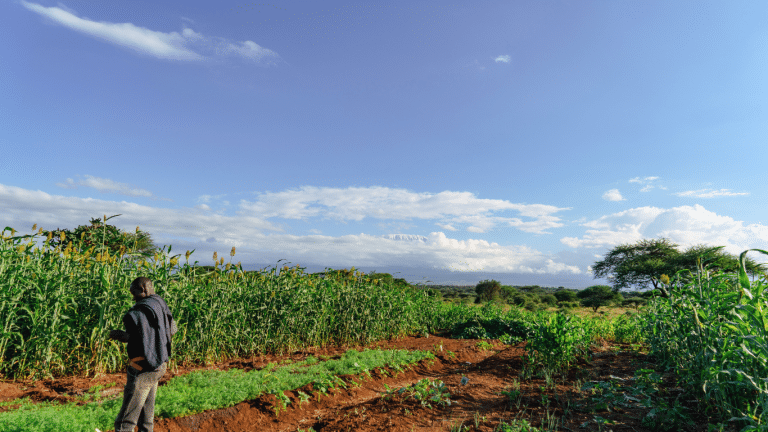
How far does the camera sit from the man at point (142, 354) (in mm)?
3730

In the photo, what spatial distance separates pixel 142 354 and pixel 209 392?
4.58 feet

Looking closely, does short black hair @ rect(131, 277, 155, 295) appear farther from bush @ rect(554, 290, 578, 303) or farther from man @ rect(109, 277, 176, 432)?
bush @ rect(554, 290, 578, 303)

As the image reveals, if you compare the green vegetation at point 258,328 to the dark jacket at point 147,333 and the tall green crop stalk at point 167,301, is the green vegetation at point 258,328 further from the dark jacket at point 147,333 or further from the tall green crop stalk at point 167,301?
the dark jacket at point 147,333

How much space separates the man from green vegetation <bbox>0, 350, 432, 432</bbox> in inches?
18.8

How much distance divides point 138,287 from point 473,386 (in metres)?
4.66

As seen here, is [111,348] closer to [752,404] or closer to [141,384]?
[141,384]

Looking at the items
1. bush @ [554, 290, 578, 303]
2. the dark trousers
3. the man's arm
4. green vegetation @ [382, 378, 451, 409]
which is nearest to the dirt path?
green vegetation @ [382, 378, 451, 409]

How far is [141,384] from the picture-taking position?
3795mm

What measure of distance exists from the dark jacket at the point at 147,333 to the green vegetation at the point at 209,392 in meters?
0.93

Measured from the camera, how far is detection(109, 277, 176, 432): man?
12.2ft

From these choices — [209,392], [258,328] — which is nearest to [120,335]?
[209,392]

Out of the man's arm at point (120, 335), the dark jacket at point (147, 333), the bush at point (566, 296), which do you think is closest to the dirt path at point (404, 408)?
the dark jacket at point (147, 333)

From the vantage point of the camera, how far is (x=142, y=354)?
3750 mm

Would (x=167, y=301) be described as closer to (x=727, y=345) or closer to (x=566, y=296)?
(x=727, y=345)
